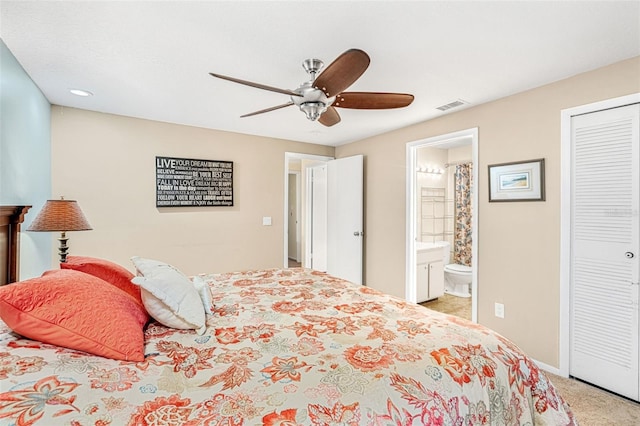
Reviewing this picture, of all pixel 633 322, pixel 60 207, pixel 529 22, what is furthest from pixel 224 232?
pixel 633 322

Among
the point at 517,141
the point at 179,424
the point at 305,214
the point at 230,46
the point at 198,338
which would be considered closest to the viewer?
the point at 179,424

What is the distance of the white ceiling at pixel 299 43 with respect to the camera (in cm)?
154

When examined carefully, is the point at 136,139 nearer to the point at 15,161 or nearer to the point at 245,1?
the point at 15,161

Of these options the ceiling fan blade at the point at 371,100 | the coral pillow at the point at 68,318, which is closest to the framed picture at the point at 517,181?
the ceiling fan blade at the point at 371,100

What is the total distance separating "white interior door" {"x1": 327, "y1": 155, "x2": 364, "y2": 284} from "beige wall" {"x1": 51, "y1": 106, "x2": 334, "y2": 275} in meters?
0.84

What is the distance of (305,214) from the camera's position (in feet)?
19.0

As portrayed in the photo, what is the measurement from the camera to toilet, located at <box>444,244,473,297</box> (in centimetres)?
445

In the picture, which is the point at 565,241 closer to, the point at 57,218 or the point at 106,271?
the point at 106,271

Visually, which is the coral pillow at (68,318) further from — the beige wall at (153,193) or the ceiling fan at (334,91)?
the beige wall at (153,193)

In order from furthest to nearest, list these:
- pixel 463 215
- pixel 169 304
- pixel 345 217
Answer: pixel 463 215 → pixel 345 217 → pixel 169 304

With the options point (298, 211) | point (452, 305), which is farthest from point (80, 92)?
point (298, 211)

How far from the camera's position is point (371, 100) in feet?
6.70

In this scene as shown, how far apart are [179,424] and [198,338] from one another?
0.54 meters

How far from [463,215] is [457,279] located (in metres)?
1.11
